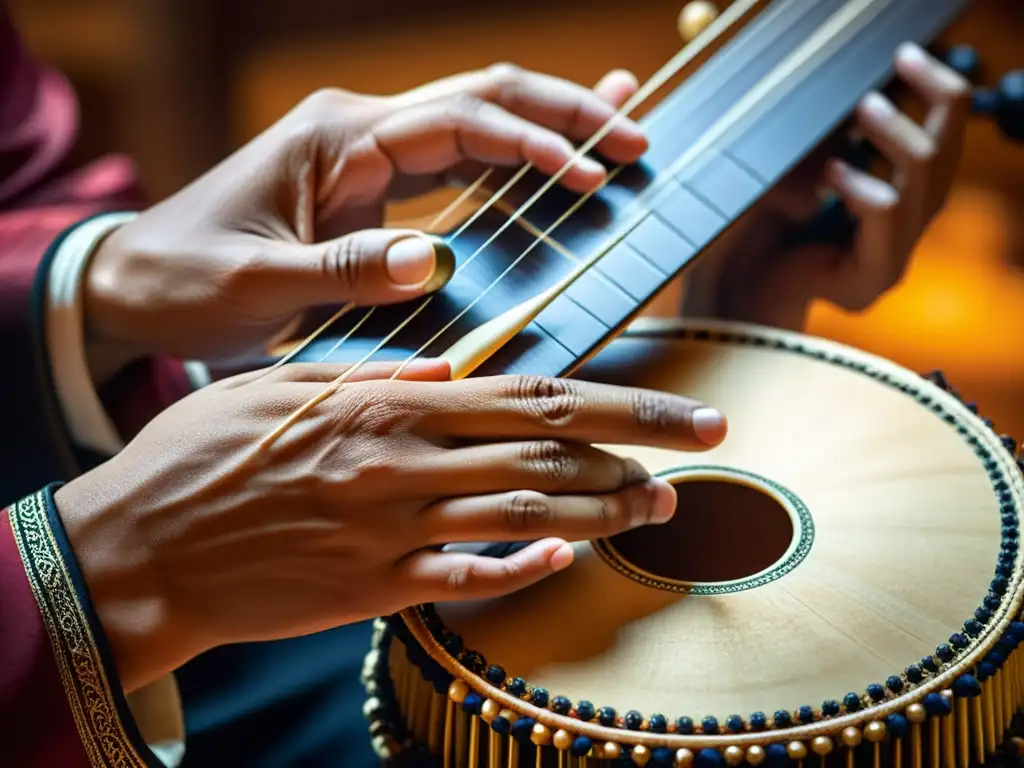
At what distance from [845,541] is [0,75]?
107 centimetres

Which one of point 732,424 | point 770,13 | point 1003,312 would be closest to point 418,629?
point 732,424

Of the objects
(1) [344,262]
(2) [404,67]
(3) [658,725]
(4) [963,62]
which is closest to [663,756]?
(3) [658,725]

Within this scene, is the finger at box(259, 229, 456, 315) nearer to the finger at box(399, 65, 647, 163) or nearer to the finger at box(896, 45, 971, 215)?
the finger at box(399, 65, 647, 163)

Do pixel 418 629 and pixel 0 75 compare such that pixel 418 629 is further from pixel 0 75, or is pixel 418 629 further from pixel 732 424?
pixel 0 75

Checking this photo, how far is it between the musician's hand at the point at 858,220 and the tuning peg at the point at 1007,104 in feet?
0.08

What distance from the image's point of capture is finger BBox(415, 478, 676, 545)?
27.2 inches

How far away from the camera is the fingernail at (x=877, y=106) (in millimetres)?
1122

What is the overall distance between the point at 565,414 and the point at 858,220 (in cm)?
70

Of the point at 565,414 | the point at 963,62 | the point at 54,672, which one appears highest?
the point at 963,62

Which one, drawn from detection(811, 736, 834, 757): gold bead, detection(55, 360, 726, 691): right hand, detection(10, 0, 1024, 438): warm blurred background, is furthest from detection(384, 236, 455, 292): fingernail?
Result: detection(10, 0, 1024, 438): warm blurred background

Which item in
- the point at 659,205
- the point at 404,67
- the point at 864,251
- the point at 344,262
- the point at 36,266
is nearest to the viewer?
the point at 344,262

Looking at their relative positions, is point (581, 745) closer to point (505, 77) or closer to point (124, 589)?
point (124, 589)

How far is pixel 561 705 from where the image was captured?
636mm

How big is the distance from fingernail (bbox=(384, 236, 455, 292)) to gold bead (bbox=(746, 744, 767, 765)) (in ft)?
1.35
